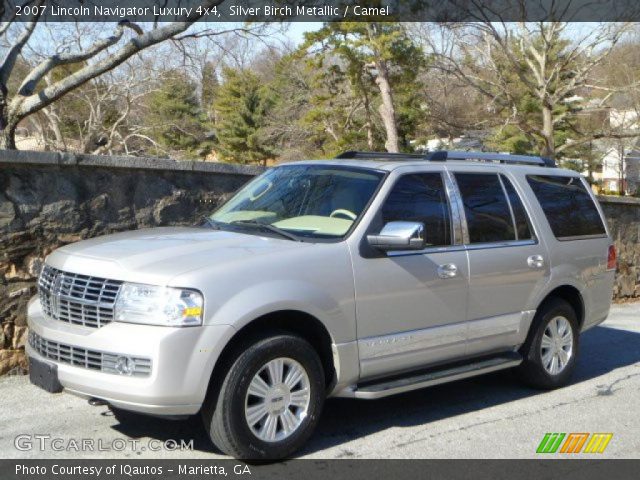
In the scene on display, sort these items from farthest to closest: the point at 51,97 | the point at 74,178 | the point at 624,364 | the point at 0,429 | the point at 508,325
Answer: the point at 51,97 < the point at 624,364 < the point at 74,178 < the point at 508,325 < the point at 0,429

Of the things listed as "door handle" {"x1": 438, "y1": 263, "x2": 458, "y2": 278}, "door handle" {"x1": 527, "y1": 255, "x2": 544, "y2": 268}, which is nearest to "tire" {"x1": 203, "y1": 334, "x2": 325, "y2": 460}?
Answer: "door handle" {"x1": 438, "y1": 263, "x2": 458, "y2": 278}

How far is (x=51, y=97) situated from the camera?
11.7 metres

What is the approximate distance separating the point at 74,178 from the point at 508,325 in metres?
3.96

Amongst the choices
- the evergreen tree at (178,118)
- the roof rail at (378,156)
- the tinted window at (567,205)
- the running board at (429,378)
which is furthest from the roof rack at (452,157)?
the evergreen tree at (178,118)

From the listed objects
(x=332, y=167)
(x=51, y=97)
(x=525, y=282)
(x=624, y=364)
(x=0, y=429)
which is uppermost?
(x=51, y=97)

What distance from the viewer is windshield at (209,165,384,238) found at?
5.55 m

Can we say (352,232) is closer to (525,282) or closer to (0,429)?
(525,282)

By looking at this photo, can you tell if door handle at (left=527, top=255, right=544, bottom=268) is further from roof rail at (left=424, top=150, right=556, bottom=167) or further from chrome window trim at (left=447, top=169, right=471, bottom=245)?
roof rail at (left=424, top=150, right=556, bottom=167)

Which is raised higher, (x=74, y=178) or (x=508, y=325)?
(x=74, y=178)

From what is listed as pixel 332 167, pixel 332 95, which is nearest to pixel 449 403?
pixel 332 167

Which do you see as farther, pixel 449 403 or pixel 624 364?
pixel 624 364

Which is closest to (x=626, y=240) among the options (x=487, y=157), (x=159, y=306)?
(x=487, y=157)

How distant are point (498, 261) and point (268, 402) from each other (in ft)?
7.86

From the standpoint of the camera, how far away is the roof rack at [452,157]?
6480 mm
